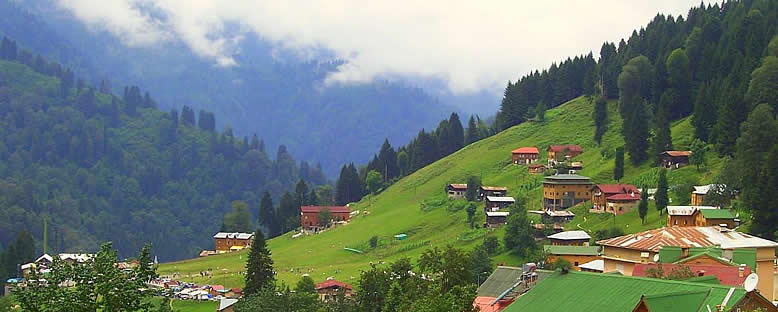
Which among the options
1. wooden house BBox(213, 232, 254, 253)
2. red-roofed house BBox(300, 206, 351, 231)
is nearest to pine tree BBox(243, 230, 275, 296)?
red-roofed house BBox(300, 206, 351, 231)

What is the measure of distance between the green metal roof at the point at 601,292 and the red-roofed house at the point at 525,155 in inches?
4371

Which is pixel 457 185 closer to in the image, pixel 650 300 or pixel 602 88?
pixel 602 88

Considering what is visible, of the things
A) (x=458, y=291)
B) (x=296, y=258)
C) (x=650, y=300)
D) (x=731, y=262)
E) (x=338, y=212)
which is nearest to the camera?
(x=650, y=300)

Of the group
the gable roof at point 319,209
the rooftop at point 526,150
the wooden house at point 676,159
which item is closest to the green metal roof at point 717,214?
the wooden house at point 676,159

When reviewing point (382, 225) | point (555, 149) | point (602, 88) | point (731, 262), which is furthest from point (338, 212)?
point (731, 262)

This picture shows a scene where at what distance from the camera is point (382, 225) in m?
150

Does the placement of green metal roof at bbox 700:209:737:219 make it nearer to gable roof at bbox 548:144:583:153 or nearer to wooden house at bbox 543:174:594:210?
wooden house at bbox 543:174:594:210

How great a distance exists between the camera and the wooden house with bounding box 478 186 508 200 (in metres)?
146

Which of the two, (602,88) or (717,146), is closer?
(717,146)

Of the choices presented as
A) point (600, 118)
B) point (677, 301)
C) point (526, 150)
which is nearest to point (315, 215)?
point (526, 150)

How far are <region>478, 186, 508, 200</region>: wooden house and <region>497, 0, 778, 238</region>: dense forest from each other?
18.0m

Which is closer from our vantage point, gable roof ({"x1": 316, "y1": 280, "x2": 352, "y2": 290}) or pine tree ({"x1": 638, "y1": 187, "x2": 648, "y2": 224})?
gable roof ({"x1": 316, "y1": 280, "x2": 352, "y2": 290})

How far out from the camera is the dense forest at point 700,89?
9794cm

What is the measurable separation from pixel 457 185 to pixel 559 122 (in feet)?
97.1
